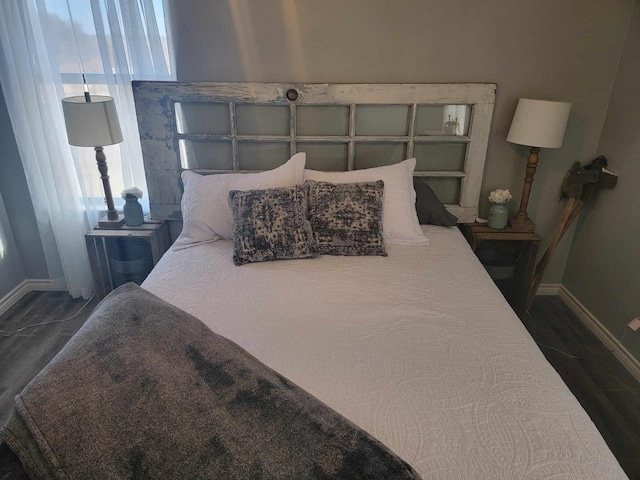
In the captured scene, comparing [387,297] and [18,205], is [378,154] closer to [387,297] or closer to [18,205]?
[387,297]

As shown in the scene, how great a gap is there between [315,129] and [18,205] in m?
1.94

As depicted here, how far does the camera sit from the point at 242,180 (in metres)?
2.25

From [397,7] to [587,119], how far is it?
1298mm

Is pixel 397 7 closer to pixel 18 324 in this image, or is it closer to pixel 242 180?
pixel 242 180

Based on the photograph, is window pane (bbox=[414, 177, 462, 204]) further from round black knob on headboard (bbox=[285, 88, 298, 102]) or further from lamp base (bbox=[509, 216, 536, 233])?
round black knob on headboard (bbox=[285, 88, 298, 102])

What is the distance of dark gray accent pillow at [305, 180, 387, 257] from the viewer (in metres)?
2.08

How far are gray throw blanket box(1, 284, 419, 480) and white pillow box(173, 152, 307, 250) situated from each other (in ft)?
3.29

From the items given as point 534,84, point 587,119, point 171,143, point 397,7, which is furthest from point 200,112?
point 587,119

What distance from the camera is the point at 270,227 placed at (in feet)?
6.62

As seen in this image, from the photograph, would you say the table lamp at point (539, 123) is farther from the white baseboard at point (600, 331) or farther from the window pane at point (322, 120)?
the white baseboard at point (600, 331)

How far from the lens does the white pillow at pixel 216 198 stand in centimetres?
219

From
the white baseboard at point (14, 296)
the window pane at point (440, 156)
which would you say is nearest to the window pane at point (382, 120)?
the window pane at point (440, 156)

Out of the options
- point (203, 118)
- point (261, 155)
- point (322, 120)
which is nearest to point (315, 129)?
point (322, 120)

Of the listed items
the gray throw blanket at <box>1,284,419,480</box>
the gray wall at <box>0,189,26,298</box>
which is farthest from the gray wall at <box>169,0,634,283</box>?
the gray throw blanket at <box>1,284,419,480</box>
